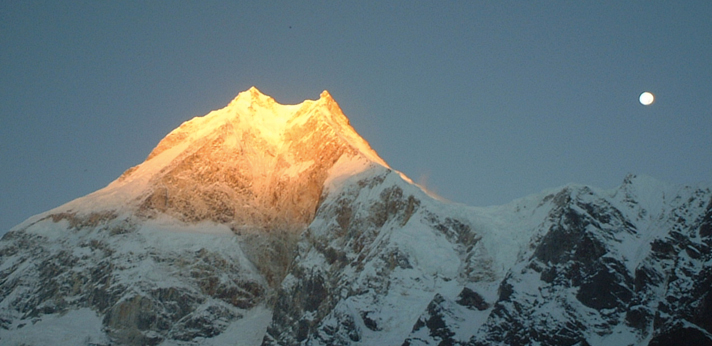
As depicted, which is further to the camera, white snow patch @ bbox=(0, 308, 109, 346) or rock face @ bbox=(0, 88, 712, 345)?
white snow patch @ bbox=(0, 308, 109, 346)

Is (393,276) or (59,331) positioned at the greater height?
(393,276)

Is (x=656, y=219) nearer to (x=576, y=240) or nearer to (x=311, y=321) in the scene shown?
(x=576, y=240)

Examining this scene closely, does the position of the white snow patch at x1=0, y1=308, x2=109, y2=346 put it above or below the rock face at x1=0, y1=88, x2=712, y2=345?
below

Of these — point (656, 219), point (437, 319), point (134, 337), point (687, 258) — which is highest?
point (656, 219)

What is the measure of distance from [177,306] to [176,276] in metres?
6.74

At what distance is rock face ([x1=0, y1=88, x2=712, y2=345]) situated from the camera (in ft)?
440

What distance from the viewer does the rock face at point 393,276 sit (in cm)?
13400

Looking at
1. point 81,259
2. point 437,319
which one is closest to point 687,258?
point 437,319

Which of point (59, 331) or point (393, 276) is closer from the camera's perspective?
point (393, 276)

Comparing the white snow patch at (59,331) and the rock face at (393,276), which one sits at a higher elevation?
the rock face at (393,276)

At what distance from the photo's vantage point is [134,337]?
570ft

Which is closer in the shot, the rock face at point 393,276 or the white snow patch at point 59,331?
the rock face at point 393,276

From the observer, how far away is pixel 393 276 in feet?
529

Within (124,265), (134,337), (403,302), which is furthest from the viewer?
(124,265)
